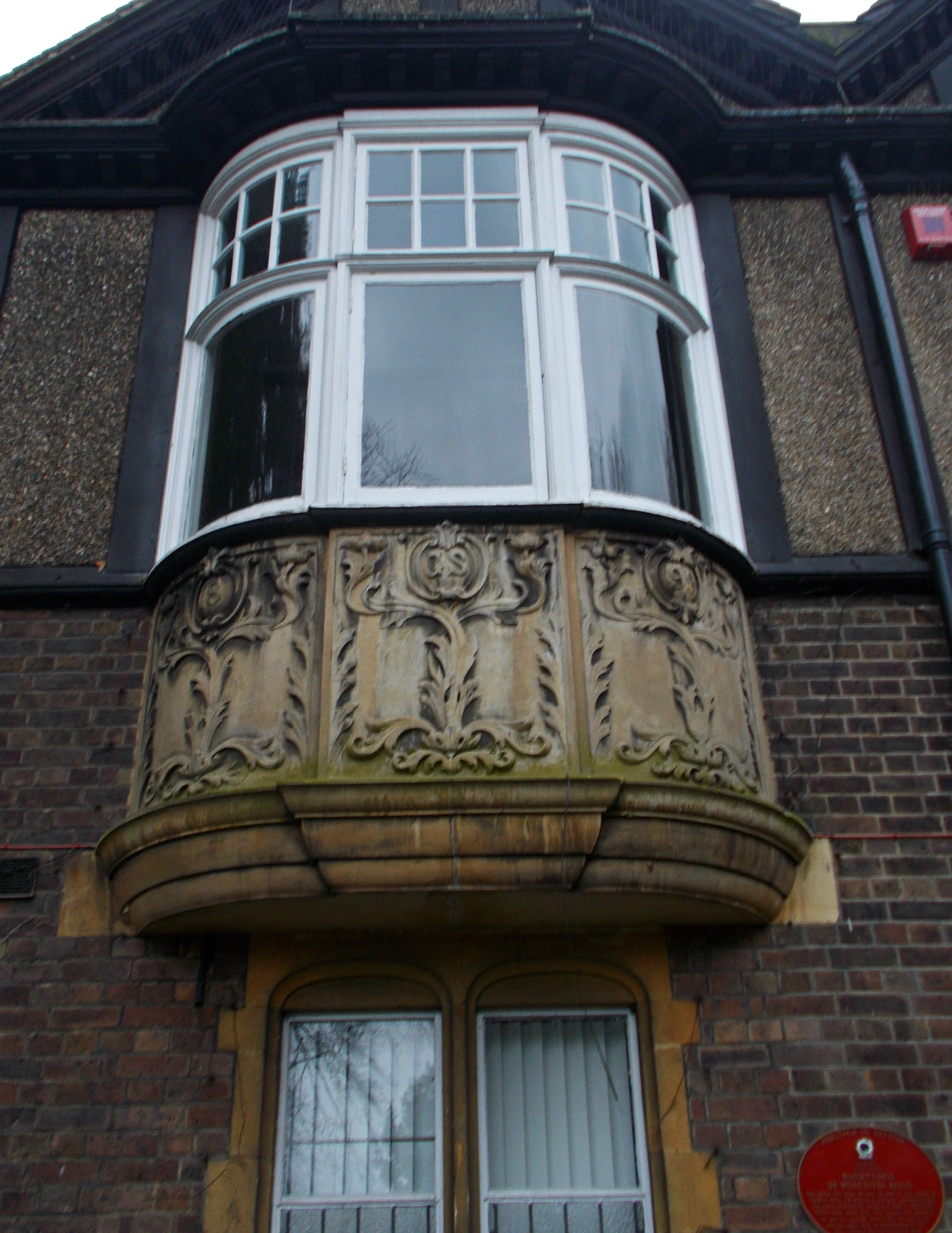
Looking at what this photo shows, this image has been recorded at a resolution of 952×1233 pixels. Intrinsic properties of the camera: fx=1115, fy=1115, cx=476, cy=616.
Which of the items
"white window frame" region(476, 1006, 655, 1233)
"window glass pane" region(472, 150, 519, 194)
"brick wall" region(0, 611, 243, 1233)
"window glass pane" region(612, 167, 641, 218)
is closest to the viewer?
"brick wall" region(0, 611, 243, 1233)

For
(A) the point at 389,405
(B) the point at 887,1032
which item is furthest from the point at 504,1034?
(A) the point at 389,405

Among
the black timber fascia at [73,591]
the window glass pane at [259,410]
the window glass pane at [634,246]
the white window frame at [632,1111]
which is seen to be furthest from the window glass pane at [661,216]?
the white window frame at [632,1111]

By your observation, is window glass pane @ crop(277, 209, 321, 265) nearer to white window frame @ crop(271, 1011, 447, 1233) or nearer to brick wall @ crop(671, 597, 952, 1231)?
brick wall @ crop(671, 597, 952, 1231)

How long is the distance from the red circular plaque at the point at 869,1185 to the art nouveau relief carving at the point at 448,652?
194 centimetres

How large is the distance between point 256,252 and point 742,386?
2879 mm

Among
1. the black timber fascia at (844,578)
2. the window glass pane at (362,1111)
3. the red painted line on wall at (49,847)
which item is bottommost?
the window glass pane at (362,1111)

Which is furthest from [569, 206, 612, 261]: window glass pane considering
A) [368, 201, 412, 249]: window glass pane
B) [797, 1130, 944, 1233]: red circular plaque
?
[797, 1130, 944, 1233]: red circular plaque

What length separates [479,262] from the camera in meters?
5.88

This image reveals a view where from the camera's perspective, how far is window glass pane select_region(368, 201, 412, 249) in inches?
242

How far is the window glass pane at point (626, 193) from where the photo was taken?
255 inches

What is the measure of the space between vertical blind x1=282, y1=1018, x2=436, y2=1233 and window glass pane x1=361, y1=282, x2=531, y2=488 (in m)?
2.52

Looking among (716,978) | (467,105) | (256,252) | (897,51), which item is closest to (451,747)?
(716,978)

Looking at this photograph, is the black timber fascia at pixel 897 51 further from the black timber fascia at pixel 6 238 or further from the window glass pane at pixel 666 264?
the black timber fascia at pixel 6 238

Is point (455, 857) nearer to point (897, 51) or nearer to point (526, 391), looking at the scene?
point (526, 391)
